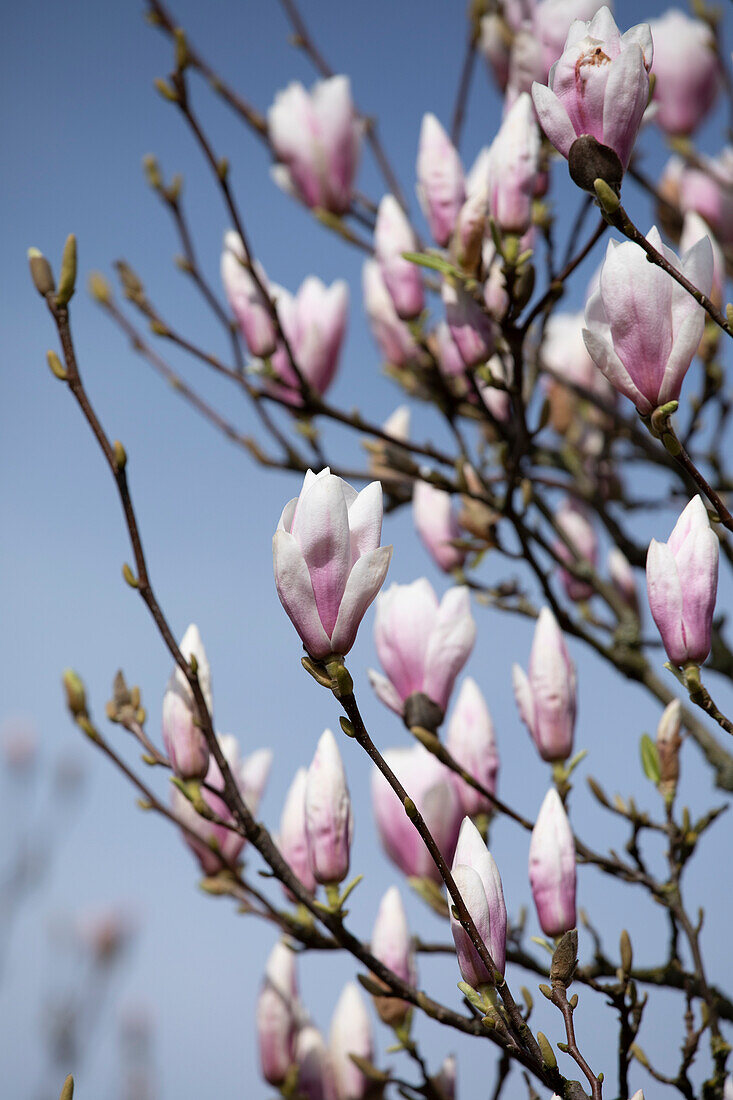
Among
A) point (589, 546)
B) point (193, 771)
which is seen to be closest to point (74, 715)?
point (193, 771)

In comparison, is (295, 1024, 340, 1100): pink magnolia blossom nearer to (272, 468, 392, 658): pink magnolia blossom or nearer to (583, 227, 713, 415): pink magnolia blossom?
(272, 468, 392, 658): pink magnolia blossom

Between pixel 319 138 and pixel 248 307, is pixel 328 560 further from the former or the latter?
pixel 319 138

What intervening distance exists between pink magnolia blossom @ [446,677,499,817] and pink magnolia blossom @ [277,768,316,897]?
0.66ft

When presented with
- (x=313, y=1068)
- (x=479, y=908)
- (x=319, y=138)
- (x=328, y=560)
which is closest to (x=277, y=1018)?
(x=313, y=1068)

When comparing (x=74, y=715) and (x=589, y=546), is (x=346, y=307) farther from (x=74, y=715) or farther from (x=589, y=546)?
(x=74, y=715)

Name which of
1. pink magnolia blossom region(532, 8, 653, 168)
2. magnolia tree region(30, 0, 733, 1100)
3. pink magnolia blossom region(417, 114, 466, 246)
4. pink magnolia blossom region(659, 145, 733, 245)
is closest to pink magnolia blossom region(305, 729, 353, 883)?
magnolia tree region(30, 0, 733, 1100)

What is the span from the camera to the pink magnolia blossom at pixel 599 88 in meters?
0.75

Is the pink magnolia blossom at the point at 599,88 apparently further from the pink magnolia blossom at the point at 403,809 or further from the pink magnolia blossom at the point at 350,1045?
the pink magnolia blossom at the point at 350,1045

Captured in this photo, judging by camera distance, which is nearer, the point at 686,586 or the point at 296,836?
the point at 686,586

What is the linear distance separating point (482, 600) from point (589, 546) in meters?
0.55

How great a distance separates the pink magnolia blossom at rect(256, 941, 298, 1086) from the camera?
1350mm

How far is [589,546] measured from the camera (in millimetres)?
2203

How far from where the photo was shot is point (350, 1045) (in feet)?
4.57

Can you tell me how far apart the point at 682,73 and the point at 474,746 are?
65.2 inches
